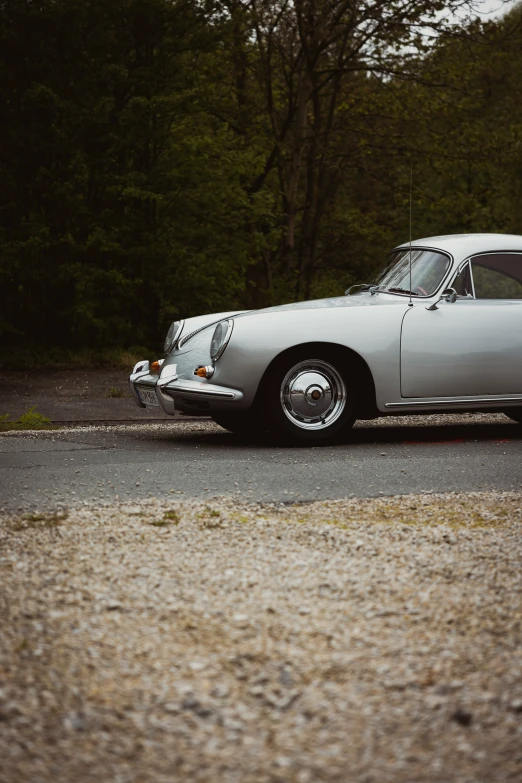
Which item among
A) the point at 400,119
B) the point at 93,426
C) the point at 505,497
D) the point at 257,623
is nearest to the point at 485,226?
the point at 400,119

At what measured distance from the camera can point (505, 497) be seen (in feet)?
18.8

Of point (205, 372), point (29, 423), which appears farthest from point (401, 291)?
point (29, 423)

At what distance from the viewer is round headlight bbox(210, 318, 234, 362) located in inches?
305

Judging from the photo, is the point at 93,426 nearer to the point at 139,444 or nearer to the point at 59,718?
the point at 139,444

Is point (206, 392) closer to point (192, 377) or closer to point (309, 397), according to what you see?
point (192, 377)

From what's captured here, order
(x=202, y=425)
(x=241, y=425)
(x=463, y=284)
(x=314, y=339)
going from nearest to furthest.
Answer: (x=314, y=339) → (x=463, y=284) → (x=241, y=425) → (x=202, y=425)

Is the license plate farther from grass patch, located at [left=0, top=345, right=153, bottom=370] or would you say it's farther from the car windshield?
grass patch, located at [left=0, top=345, right=153, bottom=370]

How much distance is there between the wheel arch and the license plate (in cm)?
83

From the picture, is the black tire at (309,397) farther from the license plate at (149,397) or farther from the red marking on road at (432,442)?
the license plate at (149,397)

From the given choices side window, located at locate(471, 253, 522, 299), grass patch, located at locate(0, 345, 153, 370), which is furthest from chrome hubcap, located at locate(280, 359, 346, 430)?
grass patch, located at locate(0, 345, 153, 370)

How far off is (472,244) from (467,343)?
907 millimetres

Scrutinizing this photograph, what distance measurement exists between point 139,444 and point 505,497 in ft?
10.8

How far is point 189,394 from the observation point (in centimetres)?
776

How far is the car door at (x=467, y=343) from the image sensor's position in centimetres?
802
